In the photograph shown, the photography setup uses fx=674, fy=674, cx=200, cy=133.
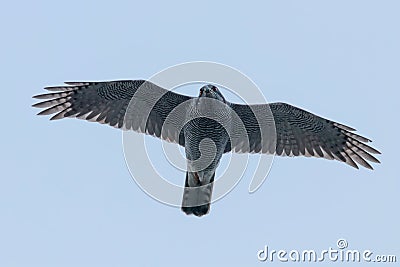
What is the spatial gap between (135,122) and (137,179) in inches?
77.6

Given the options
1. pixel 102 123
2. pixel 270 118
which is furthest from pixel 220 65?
pixel 102 123

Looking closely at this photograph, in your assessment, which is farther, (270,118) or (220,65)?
(270,118)

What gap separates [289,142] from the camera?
18031 mm

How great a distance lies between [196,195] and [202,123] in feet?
5.82

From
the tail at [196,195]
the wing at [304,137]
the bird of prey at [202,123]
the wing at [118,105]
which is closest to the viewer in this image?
the tail at [196,195]

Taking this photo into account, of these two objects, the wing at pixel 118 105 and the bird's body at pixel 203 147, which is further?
the wing at pixel 118 105

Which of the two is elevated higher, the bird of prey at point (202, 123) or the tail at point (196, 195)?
the bird of prey at point (202, 123)

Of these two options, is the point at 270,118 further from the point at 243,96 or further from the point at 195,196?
the point at 195,196

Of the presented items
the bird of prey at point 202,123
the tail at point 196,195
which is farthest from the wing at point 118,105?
the tail at point 196,195

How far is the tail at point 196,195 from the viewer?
16344 millimetres

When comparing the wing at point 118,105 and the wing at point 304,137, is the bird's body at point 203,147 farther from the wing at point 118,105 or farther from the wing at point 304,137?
the wing at point 304,137

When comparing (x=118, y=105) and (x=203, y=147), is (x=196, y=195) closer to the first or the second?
(x=203, y=147)

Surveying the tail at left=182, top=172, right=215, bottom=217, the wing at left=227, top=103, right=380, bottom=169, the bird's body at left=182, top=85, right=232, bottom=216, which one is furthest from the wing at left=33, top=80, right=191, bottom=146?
the wing at left=227, top=103, right=380, bottom=169

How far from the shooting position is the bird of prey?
54.6 feet
